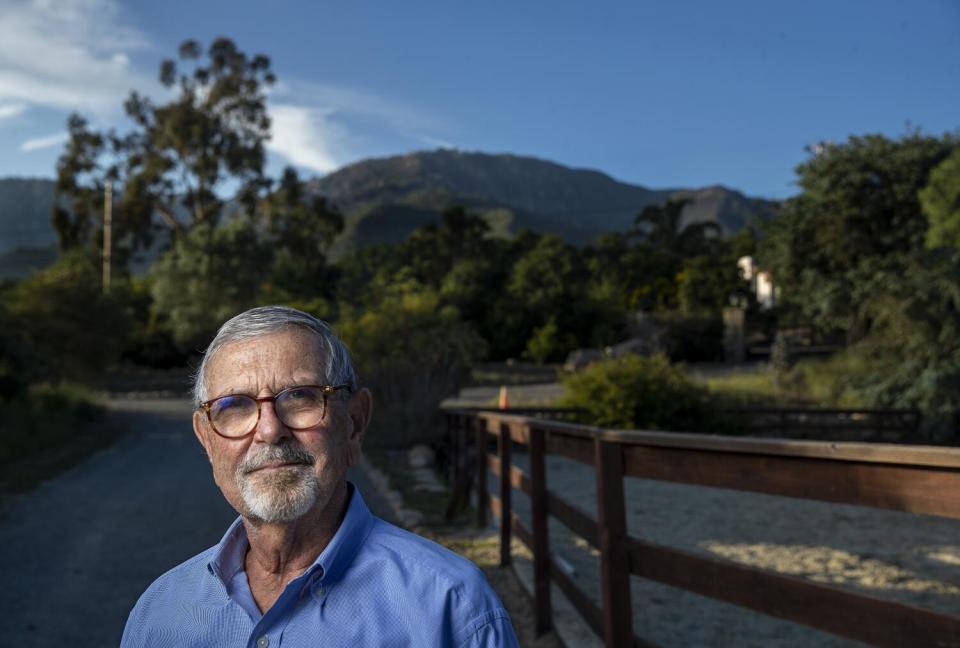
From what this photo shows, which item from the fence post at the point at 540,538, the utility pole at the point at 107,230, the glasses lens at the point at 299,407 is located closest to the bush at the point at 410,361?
the fence post at the point at 540,538

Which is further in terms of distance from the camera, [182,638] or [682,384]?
[682,384]

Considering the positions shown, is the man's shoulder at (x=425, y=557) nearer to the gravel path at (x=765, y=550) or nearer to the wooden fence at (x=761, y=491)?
the wooden fence at (x=761, y=491)

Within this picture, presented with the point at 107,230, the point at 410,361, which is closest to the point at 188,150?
the point at 107,230

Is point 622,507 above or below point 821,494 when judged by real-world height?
below

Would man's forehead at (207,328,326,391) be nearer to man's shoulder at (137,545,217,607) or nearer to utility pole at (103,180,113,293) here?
man's shoulder at (137,545,217,607)

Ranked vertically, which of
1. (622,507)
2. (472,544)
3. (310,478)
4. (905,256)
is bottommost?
(472,544)

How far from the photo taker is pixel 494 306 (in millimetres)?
43531

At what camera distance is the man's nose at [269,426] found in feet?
6.23

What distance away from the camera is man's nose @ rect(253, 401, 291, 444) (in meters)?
1.90

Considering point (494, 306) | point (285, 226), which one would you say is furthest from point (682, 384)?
point (285, 226)

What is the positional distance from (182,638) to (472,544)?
5.94 metres

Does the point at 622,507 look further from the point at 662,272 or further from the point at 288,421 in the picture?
the point at 662,272

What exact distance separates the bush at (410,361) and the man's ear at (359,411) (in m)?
13.0

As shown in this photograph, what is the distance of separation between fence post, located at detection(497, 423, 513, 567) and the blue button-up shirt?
470 cm
